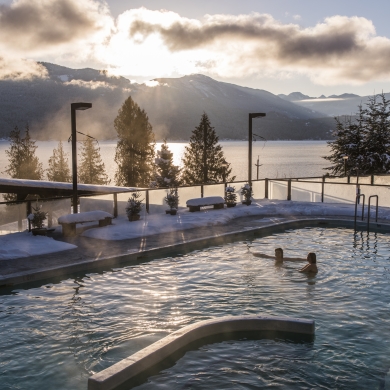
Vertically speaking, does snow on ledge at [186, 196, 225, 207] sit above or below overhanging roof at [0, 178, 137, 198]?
below

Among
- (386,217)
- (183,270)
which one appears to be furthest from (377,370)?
(386,217)

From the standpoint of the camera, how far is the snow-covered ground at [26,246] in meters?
13.1

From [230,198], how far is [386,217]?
23.3 feet

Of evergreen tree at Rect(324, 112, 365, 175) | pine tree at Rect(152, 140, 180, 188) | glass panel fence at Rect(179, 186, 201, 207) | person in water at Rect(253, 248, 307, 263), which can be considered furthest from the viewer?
pine tree at Rect(152, 140, 180, 188)

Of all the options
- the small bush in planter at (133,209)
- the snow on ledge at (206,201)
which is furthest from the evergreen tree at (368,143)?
the small bush in planter at (133,209)

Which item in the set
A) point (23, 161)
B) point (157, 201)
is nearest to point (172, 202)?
point (157, 201)

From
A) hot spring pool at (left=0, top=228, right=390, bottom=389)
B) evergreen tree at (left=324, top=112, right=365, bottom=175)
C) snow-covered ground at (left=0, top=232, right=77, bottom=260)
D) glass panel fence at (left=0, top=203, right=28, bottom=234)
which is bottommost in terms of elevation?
hot spring pool at (left=0, top=228, right=390, bottom=389)

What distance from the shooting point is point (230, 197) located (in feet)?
74.2

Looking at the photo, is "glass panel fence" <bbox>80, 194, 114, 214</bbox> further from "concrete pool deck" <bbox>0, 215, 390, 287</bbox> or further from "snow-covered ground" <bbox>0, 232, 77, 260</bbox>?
"snow-covered ground" <bbox>0, 232, 77, 260</bbox>

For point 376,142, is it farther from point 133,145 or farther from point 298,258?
point 298,258

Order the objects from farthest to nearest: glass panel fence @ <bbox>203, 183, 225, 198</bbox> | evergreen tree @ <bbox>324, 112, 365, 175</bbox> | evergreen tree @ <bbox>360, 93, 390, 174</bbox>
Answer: evergreen tree @ <bbox>324, 112, 365, 175</bbox> < evergreen tree @ <bbox>360, 93, 390, 174</bbox> < glass panel fence @ <bbox>203, 183, 225, 198</bbox>

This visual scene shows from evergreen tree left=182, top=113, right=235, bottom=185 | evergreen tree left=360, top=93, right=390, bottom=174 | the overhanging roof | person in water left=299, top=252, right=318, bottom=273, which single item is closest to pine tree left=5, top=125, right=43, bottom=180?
evergreen tree left=182, top=113, right=235, bottom=185

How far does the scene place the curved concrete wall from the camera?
6469 mm

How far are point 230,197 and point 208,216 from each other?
323 centimetres
